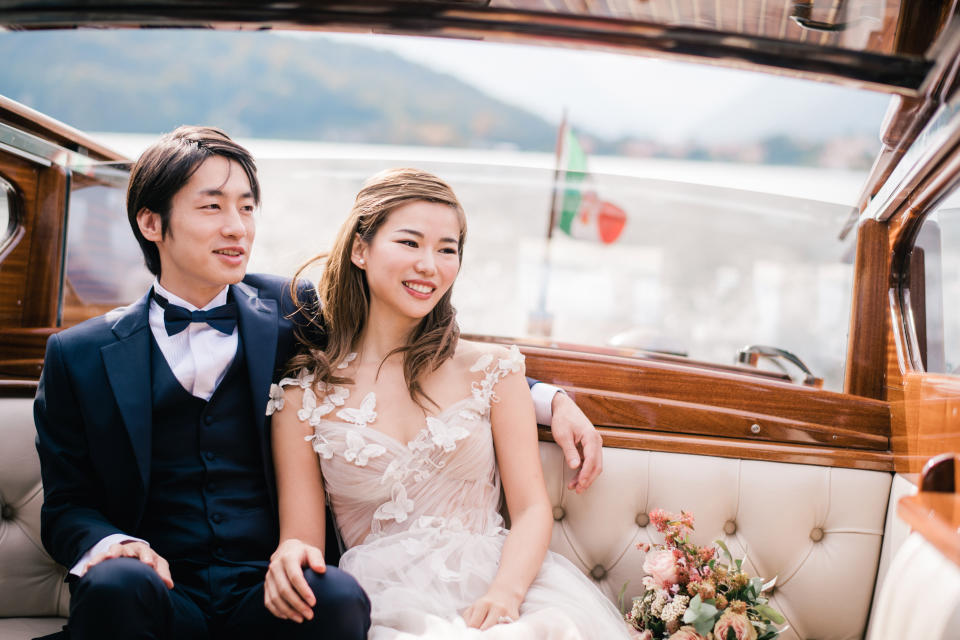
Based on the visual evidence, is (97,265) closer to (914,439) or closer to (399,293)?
(399,293)

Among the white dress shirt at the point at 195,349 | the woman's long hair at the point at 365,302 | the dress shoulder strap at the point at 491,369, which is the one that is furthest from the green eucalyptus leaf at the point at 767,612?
the white dress shirt at the point at 195,349

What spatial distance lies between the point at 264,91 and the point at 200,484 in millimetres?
39080

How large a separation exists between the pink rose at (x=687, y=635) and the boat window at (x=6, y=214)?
2264 mm

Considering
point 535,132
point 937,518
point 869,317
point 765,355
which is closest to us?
point 937,518

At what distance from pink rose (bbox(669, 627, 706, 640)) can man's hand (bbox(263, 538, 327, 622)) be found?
2.53 feet

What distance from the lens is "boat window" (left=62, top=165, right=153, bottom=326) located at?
237 centimetres

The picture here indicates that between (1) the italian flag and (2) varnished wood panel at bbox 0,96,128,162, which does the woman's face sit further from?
(1) the italian flag

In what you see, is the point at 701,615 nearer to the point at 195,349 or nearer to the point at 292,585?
the point at 292,585

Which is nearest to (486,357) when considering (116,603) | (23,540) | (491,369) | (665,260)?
(491,369)

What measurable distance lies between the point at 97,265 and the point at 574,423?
6.32 feet

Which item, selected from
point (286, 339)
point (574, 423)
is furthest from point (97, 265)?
point (574, 423)

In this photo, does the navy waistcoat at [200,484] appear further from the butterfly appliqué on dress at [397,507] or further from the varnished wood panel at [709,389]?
the varnished wood panel at [709,389]

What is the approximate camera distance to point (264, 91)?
3684cm

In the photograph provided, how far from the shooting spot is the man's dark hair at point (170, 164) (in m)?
1.66
